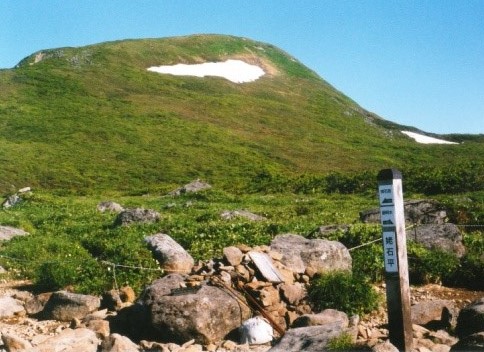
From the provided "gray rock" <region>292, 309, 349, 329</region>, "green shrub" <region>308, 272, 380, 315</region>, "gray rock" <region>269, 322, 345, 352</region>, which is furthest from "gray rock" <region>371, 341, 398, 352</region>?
"green shrub" <region>308, 272, 380, 315</region>

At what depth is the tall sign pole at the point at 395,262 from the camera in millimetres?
8273

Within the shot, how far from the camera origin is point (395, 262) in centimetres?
834

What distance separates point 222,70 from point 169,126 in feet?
119

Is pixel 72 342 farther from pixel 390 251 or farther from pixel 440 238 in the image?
pixel 440 238

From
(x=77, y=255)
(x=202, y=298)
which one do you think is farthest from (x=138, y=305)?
(x=77, y=255)

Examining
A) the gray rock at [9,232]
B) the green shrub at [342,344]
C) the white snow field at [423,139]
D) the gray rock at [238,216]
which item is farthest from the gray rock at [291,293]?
the white snow field at [423,139]

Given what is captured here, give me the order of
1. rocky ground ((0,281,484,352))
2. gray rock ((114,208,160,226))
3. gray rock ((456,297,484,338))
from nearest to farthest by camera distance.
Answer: rocky ground ((0,281,484,352)) → gray rock ((456,297,484,338)) → gray rock ((114,208,160,226))

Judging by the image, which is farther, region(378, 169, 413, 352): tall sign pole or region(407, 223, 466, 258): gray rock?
region(407, 223, 466, 258): gray rock

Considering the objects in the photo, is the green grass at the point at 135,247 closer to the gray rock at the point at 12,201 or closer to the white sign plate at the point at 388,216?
the white sign plate at the point at 388,216

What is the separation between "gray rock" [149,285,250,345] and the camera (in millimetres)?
9297

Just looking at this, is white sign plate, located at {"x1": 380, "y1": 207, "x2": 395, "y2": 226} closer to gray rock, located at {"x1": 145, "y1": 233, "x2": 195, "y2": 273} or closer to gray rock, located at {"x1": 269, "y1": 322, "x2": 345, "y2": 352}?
gray rock, located at {"x1": 269, "y1": 322, "x2": 345, "y2": 352}

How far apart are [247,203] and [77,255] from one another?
17.9 meters

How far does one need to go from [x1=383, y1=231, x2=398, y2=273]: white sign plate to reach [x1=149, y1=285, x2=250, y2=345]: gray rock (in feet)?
9.19

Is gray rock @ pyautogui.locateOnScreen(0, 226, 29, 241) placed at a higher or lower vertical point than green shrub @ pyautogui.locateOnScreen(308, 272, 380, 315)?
higher
